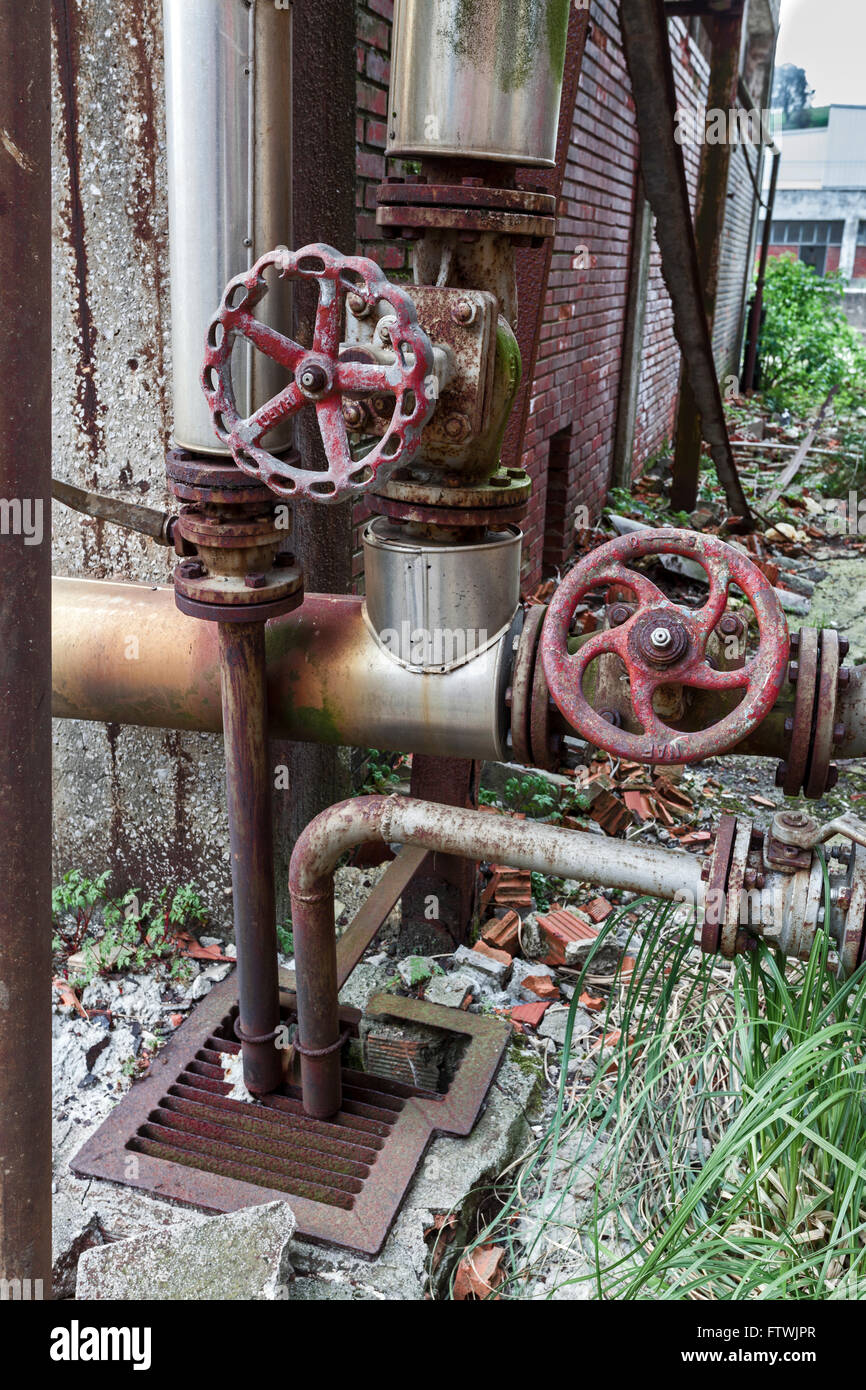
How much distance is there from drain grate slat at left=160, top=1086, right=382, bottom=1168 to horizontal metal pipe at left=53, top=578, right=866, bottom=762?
0.67 metres

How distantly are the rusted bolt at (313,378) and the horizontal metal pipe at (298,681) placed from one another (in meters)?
0.47

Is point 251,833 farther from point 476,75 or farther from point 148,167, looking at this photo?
point 148,167

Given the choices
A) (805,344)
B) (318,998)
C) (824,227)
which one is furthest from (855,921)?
(824,227)

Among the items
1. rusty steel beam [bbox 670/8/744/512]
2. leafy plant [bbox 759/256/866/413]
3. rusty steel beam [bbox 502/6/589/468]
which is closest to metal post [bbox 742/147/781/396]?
leafy plant [bbox 759/256/866/413]

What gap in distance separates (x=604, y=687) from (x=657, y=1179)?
82 centimetres

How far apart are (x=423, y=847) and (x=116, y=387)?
1170mm

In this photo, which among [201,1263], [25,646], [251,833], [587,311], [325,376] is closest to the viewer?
[25,646]

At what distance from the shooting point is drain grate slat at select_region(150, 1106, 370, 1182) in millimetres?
1784

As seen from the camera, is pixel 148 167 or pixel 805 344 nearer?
pixel 148 167

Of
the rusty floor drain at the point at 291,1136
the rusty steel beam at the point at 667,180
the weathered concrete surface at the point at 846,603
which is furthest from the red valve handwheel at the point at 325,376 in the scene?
the weathered concrete surface at the point at 846,603

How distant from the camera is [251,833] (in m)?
1.72

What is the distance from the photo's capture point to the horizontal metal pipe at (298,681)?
64.5 inches
